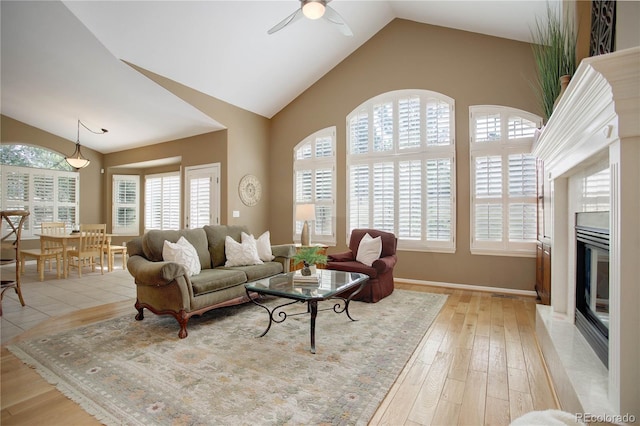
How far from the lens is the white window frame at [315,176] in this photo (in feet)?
19.9

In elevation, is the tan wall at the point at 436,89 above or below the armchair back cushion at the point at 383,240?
above

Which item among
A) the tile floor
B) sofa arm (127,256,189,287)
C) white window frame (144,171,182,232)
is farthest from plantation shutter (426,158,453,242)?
white window frame (144,171,182,232)

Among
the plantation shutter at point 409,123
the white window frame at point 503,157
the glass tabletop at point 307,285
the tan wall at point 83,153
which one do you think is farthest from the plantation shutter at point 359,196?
the tan wall at point 83,153

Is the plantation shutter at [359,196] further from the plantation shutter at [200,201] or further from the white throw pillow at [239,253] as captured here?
the plantation shutter at [200,201]

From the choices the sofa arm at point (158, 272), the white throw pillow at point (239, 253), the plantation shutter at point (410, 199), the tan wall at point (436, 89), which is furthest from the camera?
the plantation shutter at point (410, 199)

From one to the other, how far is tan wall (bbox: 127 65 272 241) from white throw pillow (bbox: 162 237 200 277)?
237 centimetres

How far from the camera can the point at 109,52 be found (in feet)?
14.2

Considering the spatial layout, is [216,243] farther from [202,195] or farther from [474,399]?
[474,399]

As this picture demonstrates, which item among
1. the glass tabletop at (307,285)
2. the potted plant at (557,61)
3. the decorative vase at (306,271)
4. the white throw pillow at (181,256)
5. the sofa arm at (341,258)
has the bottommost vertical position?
the glass tabletop at (307,285)

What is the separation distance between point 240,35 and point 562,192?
14.4ft

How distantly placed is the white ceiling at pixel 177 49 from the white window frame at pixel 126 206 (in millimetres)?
2254

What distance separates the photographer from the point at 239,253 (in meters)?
4.12

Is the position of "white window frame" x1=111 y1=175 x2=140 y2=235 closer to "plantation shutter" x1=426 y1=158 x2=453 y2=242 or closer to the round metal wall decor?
the round metal wall decor

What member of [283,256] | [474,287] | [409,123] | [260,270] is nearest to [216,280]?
[260,270]
